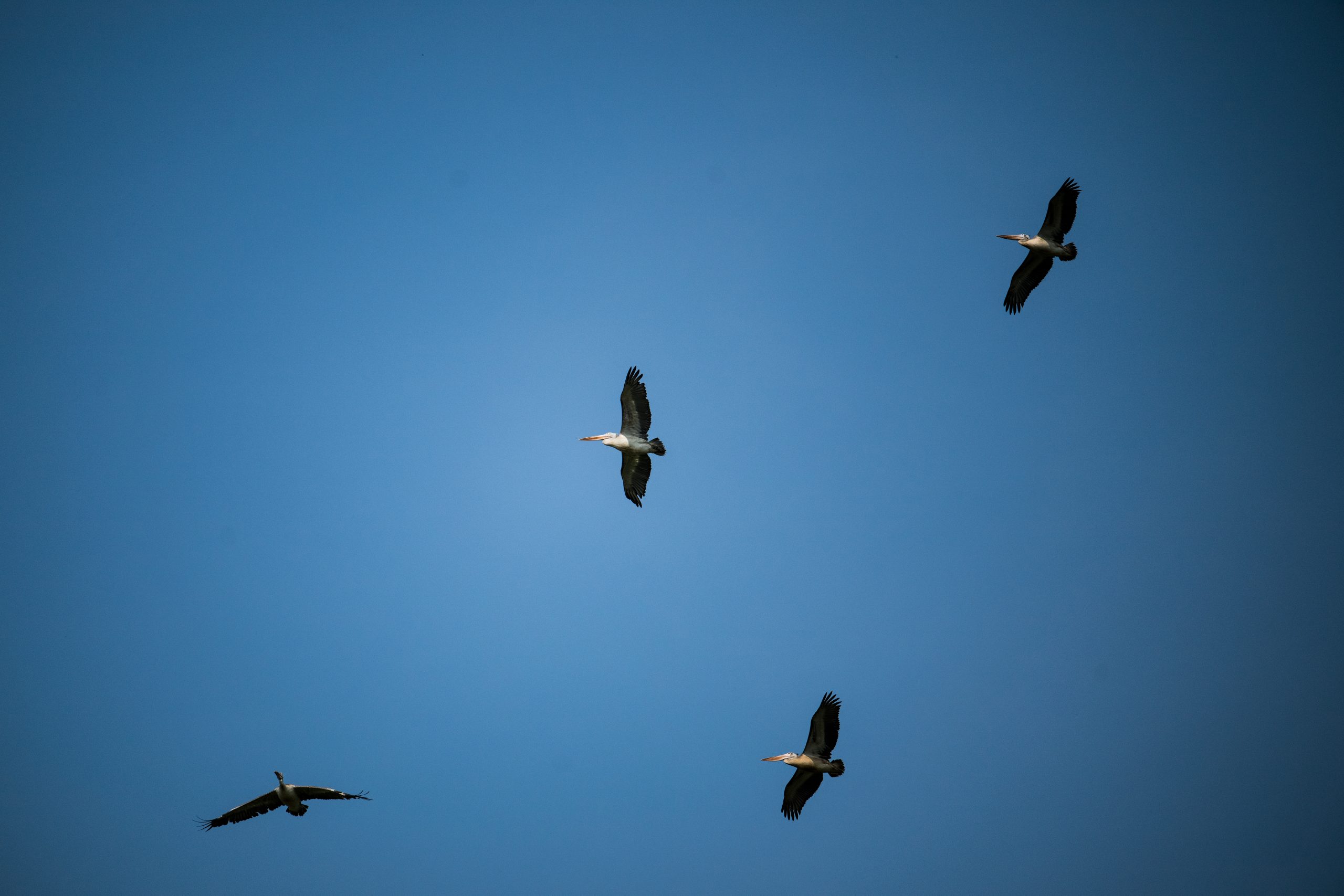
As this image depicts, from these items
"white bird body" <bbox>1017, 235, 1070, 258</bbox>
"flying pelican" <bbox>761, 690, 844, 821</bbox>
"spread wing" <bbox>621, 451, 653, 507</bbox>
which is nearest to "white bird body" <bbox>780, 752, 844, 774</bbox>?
"flying pelican" <bbox>761, 690, 844, 821</bbox>

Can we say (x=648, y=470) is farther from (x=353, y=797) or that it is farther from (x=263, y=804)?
(x=263, y=804)

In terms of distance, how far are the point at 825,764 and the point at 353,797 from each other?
976 centimetres

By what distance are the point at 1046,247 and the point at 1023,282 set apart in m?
0.91

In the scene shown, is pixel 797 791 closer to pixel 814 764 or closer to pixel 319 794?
pixel 814 764

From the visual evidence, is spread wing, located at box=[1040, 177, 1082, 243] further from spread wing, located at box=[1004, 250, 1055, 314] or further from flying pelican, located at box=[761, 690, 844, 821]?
flying pelican, located at box=[761, 690, 844, 821]

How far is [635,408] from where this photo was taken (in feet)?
65.0

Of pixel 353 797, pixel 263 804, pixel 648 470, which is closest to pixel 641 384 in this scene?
pixel 648 470

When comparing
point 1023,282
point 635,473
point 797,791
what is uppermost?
point 1023,282

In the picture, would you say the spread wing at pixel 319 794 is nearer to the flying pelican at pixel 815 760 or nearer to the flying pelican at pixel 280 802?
the flying pelican at pixel 280 802

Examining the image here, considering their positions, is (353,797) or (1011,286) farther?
(1011,286)

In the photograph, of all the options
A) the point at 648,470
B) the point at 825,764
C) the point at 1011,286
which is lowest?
the point at 825,764

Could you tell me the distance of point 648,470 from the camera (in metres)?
20.5

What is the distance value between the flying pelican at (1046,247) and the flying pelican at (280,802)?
718 inches

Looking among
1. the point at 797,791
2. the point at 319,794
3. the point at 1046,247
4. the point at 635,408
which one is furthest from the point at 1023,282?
the point at 319,794
